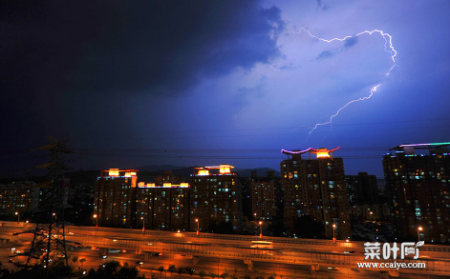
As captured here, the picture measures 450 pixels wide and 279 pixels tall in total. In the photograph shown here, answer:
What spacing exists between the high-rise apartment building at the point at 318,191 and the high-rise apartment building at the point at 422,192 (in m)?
12.8

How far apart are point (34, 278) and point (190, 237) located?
21259mm

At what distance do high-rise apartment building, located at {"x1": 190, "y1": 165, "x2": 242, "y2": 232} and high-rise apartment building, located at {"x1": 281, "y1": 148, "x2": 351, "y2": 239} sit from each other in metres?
16.9

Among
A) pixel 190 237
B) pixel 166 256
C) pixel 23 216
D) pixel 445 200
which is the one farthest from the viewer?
pixel 23 216

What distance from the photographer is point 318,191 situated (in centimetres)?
6475

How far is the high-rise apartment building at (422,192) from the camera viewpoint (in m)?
54.9

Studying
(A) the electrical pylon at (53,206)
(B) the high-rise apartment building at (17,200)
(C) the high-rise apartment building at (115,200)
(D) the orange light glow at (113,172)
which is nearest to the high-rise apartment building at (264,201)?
(C) the high-rise apartment building at (115,200)

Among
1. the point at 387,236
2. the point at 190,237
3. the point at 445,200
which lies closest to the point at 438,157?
the point at 445,200

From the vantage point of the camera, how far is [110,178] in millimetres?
78312

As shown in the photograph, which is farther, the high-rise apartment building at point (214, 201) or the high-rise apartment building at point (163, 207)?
the high-rise apartment building at point (163, 207)

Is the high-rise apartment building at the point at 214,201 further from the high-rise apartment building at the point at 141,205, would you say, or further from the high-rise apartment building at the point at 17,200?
the high-rise apartment building at the point at 17,200

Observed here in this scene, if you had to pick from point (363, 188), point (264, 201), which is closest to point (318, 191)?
point (264, 201)

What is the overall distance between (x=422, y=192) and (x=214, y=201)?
57123mm

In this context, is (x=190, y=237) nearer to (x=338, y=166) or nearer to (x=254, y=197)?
(x=338, y=166)

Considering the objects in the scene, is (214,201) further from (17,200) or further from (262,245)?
(17,200)
